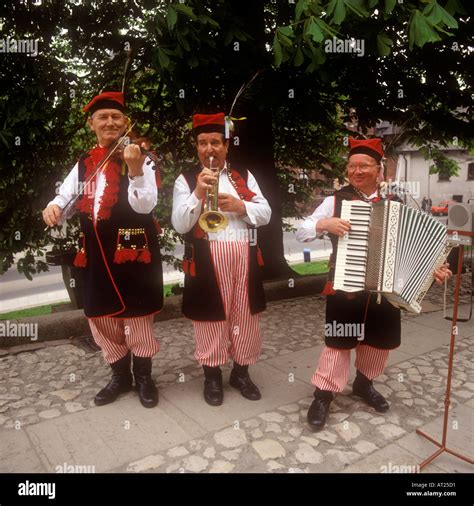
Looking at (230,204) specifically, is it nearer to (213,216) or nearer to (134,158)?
(213,216)

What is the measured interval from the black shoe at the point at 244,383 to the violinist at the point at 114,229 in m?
0.69

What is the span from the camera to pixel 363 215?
2.91 metres

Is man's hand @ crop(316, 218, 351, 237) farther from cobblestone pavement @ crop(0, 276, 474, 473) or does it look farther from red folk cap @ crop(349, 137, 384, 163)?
cobblestone pavement @ crop(0, 276, 474, 473)

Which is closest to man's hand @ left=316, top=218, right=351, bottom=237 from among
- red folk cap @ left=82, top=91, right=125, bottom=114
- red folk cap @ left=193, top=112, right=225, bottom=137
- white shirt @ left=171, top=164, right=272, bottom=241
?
white shirt @ left=171, top=164, right=272, bottom=241

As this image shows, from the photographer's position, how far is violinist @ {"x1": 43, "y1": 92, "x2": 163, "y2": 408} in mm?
3143

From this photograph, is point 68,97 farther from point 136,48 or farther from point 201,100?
point 201,100

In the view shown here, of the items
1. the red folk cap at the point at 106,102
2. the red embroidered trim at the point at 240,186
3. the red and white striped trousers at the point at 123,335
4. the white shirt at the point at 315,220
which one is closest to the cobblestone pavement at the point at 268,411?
the red and white striped trousers at the point at 123,335

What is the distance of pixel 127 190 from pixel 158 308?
3.03 ft

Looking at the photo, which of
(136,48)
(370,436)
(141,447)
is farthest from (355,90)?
(141,447)

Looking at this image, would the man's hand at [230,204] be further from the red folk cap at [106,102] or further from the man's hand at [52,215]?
the man's hand at [52,215]

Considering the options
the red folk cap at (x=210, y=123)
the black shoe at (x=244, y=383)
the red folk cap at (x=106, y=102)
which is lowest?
the black shoe at (x=244, y=383)

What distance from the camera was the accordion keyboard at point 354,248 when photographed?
2.91m

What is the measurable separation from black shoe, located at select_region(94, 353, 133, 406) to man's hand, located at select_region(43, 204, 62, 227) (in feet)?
4.06

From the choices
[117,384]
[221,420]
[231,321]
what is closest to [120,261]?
[231,321]
